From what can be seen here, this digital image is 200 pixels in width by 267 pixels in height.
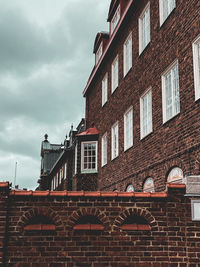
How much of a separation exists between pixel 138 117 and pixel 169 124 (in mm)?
3236

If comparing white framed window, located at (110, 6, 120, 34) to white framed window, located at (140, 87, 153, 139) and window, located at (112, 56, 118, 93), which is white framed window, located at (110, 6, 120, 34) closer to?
window, located at (112, 56, 118, 93)

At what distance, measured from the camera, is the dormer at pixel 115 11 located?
63.0 ft

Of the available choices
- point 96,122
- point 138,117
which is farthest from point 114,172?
point 96,122

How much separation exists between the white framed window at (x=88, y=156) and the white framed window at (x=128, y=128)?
6101 millimetres

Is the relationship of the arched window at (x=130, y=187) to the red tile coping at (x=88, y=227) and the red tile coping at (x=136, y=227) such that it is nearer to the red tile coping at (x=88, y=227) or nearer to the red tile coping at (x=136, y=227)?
the red tile coping at (x=136, y=227)

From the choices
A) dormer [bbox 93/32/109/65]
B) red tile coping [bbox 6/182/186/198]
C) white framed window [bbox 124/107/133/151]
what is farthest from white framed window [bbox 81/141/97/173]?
red tile coping [bbox 6/182/186/198]

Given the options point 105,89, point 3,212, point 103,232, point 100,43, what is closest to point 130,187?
point 105,89

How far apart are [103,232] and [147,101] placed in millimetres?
8148

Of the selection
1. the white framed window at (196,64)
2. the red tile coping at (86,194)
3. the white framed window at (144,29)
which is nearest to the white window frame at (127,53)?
the white framed window at (144,29)

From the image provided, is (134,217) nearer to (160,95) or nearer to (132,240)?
(132,240)

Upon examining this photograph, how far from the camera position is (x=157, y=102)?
12.8 metres

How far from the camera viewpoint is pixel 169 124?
11.7 metres

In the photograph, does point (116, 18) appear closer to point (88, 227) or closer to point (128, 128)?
point (128, 128)

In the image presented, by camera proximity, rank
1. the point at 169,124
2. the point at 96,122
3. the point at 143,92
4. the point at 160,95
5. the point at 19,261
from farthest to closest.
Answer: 1. the point at 96,122
2. the point at 143,92
3. the point at 160,95
4. the point at 169,124
5. the point at 19,261
